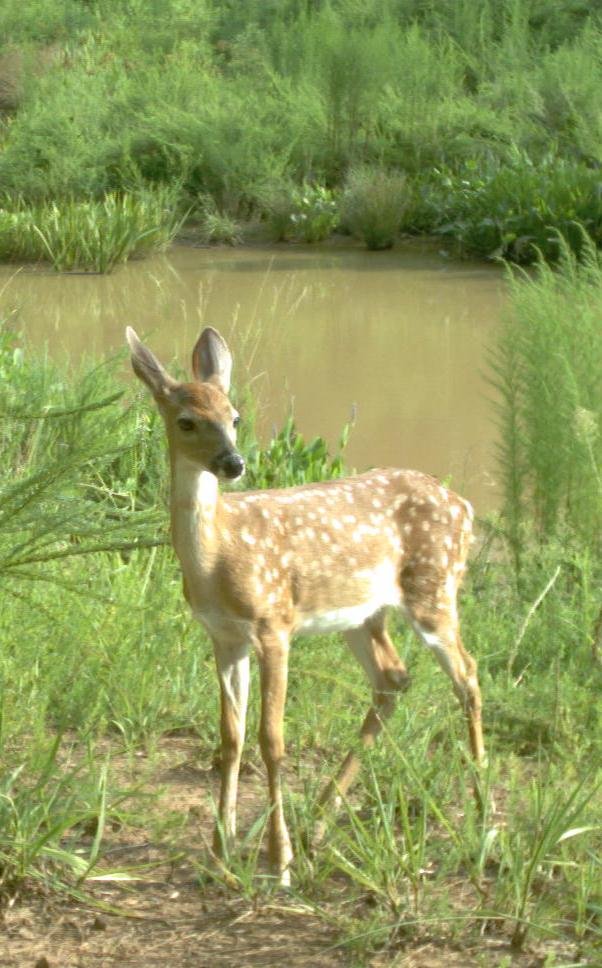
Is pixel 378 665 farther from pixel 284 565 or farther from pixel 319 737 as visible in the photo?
pixel 284 565

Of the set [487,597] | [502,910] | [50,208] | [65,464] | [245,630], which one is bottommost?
[50,208]

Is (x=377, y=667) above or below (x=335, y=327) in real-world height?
above

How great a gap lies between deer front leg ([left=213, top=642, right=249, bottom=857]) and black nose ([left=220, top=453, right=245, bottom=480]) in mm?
545

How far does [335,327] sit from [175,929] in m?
11.3

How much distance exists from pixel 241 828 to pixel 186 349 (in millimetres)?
8121

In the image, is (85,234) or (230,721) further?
(85,234)

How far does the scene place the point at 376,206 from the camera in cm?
1867

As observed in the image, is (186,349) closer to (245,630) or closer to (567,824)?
(245,630)

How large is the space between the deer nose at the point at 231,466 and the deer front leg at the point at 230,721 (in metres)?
0.54

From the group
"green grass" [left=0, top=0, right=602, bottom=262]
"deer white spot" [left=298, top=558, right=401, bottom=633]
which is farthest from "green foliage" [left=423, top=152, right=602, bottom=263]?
"deer white spot" [left=298, top=558, right=401, bottom=633]

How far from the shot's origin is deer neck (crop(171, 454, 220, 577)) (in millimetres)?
4410

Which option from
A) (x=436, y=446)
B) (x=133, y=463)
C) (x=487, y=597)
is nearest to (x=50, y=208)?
(x=436, y=446)

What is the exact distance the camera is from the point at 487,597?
651 centimetres

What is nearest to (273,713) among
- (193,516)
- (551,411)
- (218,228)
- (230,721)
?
(230,721)
